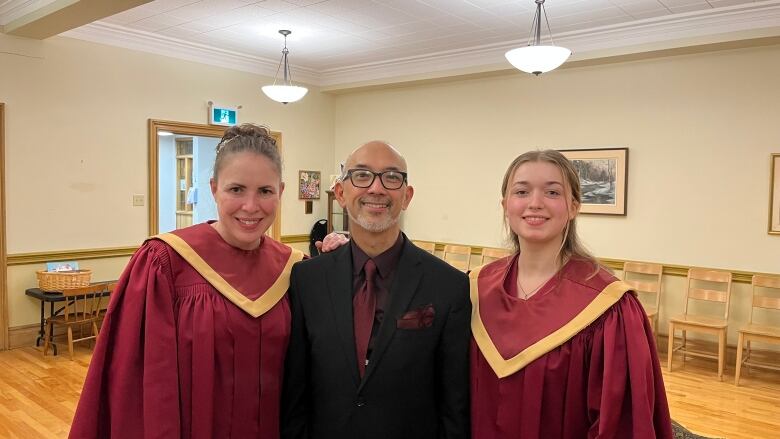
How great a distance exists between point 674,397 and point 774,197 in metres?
2.22

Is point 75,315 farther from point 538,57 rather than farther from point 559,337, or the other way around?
point 559,337

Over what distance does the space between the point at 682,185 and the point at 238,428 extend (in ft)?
18.4

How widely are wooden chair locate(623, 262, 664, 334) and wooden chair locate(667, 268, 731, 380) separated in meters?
0.28

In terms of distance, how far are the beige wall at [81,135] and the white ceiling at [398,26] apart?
26 centimetres

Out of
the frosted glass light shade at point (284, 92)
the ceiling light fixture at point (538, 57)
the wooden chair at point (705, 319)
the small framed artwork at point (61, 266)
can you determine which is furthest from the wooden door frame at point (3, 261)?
the wooden chair at point (705, 319)

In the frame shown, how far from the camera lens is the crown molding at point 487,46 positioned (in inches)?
217

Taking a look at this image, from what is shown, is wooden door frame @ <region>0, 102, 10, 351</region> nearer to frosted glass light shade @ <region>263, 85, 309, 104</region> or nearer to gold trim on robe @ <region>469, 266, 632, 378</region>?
frosted glass light shade @ <region>263, 85, 309, 104</region>

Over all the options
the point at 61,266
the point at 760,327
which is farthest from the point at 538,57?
the point at 61,266

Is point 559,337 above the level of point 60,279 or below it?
above

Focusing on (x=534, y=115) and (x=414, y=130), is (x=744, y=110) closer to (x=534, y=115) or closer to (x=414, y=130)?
(x=534, y=115)

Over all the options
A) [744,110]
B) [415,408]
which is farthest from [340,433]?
[744,110]

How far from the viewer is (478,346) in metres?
2.05

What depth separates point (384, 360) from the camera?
1.88 m

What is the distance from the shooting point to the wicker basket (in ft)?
19.2
